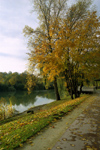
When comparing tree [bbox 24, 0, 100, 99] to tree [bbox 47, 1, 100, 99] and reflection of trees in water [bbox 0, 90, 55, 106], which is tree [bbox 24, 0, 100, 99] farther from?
reflection of trees in water [bbox 0, 90, 55, 106]

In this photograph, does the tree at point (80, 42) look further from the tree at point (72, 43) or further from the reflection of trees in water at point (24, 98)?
the reflection of trees in water at point (24, 98)

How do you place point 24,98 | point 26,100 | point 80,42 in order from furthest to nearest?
point 24,98, point 26,100, point 80,42

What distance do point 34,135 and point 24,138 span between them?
0.39 metres

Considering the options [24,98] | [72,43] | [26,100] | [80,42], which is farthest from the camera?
[24,98]

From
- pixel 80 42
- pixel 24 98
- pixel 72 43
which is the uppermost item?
pixel 80 42

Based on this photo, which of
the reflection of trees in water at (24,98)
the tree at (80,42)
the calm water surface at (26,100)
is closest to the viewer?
the tree at (80,42)

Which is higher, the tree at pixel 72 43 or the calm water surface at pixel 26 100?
the tree at pixel 72 43

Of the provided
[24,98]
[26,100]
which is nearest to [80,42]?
[26,100]

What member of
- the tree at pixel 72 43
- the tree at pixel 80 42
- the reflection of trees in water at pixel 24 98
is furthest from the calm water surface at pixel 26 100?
the tree at pixel 80 42

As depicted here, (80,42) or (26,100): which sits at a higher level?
(80,42)

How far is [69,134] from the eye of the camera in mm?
3691

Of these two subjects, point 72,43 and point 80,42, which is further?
point 80,42

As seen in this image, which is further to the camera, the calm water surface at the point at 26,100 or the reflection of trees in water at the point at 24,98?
the reflection of trees in water at the point at 24,98

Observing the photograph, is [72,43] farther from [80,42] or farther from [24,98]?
[24,98]
